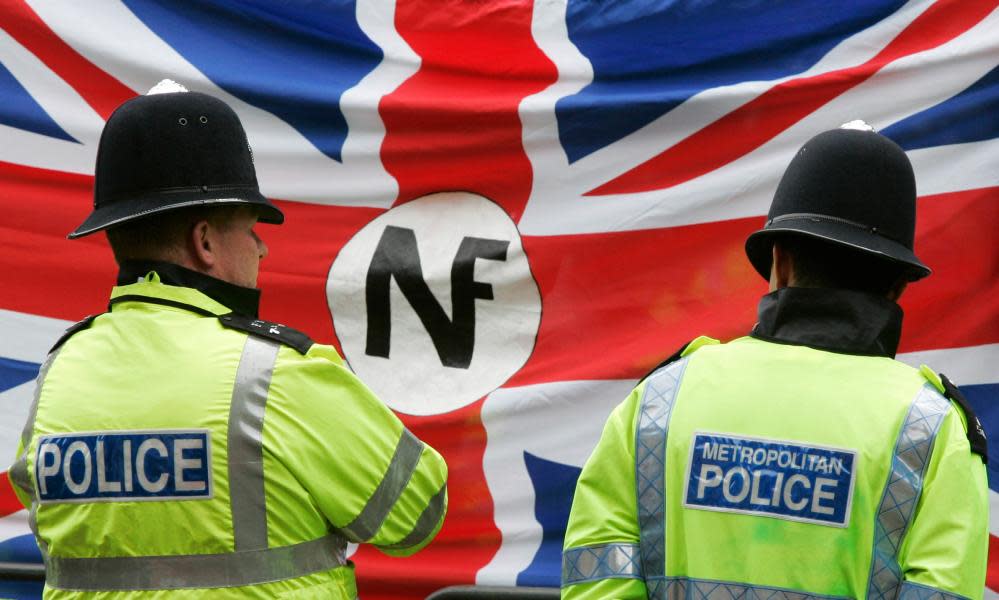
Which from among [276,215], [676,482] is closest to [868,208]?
[676,482]

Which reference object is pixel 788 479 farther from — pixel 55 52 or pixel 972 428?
pixel 55 52

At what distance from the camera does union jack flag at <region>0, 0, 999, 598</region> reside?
3262mm

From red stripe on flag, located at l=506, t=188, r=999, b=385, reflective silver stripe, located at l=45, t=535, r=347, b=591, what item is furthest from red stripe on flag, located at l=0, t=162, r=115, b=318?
reflective silver stripe, located at l=45, t=535, r=347, b=591

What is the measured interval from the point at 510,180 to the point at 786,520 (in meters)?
1.86

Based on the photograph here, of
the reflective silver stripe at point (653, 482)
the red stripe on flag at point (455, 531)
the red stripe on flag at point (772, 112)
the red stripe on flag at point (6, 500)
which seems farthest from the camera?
the red stripe on flag at point (6, 500)

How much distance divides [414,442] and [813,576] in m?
0.75

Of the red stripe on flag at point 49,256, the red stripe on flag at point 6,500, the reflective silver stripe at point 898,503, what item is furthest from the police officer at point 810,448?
the red stripe on flag at point 6,500

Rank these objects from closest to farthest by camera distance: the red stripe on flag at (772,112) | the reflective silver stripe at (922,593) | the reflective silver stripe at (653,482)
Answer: the reflective silver stripe at (922,593)
the reflective silver stripe at (653,482)
the red stripe on flag at (772,112)

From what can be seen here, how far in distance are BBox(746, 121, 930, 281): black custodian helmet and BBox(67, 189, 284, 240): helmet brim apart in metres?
0.93

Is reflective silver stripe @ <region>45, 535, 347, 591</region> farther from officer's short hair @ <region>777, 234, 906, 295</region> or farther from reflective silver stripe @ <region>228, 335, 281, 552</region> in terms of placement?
officer's short hair @ <region>777, 234, 906, 295</region>

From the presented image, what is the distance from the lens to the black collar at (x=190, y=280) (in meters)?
2.14

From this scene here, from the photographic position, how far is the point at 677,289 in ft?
11.1

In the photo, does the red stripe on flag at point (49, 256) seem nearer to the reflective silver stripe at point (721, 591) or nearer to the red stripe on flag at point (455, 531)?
the red stripe on flag at point (455, 531)

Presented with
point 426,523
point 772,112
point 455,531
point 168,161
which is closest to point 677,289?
point 772,112
